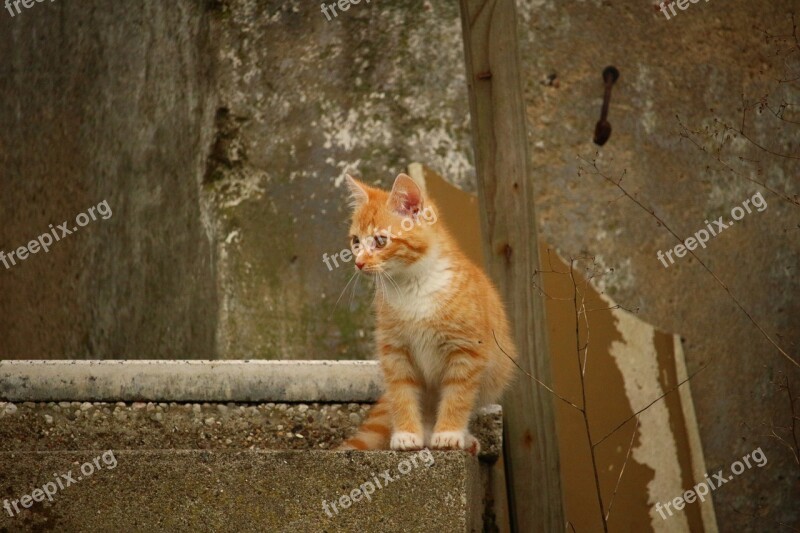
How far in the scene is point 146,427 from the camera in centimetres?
325

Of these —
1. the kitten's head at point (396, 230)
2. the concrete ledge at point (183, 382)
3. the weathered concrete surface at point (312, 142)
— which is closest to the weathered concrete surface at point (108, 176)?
the weathered concrete surface at point (312, 142)

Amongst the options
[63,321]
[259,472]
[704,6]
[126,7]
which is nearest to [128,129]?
[126,7]

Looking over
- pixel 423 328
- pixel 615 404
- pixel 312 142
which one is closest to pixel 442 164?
pixel 312 142

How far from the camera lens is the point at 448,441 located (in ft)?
9.41

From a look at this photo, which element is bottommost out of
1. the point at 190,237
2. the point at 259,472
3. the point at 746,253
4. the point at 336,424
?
the point at 259,472

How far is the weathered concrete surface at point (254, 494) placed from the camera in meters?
2.43

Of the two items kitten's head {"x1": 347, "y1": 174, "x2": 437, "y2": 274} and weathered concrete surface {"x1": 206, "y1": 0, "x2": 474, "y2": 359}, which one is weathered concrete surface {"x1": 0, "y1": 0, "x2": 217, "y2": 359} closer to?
weathered concrete surface {"x1": 206, "y1": 0, "x2": 474, "y2": 359}

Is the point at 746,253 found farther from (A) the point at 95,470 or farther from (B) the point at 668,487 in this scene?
(A) the point at 95,470

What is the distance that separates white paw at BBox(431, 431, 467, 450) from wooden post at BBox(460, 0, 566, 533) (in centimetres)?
18

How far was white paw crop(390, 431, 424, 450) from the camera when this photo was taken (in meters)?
2.89

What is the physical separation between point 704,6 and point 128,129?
331 centimetres

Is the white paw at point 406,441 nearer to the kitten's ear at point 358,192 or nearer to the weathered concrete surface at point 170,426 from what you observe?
the weathered concrete surface at point 170,426

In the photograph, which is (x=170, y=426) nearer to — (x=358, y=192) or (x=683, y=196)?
(x=358, y=192)

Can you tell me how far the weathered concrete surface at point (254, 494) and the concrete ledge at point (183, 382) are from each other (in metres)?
0.68
